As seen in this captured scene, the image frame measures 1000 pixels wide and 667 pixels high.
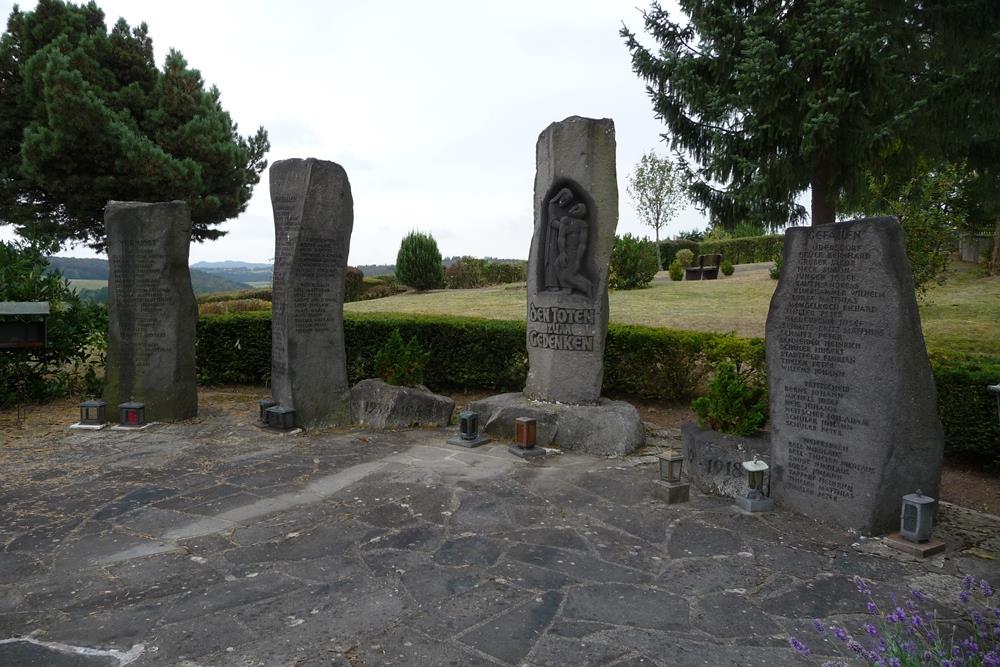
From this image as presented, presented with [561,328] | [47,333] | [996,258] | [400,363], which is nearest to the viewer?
[561,328]

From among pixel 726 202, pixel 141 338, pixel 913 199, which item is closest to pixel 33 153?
pixel 141 338

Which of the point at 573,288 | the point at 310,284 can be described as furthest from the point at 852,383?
the point at 310,284

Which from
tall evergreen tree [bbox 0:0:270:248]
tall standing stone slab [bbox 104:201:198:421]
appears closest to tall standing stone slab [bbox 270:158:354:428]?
tall standing stone slab [bbox 104:201:198:421]

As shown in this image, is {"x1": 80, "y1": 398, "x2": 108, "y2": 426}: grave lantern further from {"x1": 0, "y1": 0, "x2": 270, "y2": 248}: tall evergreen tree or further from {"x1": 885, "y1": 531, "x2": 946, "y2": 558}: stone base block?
{"x1": 0, "y1": 0, "x2": 270, "y2": 248}: tall evergreen tree

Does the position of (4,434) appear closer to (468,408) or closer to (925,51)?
(468,408)

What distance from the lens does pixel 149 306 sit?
24.1ft

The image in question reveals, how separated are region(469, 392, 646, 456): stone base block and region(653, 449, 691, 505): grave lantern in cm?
128

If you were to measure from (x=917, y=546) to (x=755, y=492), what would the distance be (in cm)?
102

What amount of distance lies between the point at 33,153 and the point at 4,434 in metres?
9.94

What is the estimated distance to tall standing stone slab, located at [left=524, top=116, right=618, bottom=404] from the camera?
6.45m

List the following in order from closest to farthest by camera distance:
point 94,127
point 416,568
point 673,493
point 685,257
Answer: point 416,568, point 673,493, point 94,127, point 685,257

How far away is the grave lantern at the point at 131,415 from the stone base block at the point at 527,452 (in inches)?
171

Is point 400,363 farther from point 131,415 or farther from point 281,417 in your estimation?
point 131,415

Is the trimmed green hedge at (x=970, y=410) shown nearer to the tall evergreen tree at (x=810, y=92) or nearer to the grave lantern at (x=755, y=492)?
the grave lantern at (x=755, y=492)
